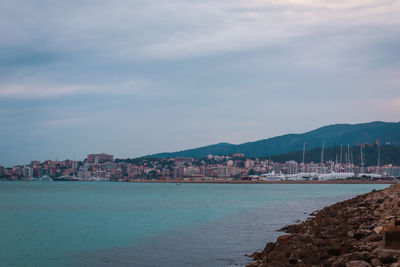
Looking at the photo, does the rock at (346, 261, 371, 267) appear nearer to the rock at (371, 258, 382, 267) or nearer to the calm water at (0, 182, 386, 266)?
the rock at (371, 258, 382, 267)

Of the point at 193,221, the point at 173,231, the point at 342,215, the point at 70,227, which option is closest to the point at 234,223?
the point at 193,221

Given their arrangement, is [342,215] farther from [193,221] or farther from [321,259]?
[321,259]

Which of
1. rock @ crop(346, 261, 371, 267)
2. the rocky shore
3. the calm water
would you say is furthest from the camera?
the calm water

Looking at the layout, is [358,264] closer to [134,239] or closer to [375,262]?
[375,262]

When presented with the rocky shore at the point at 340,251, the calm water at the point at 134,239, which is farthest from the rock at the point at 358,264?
the calm water at the point at 134,239

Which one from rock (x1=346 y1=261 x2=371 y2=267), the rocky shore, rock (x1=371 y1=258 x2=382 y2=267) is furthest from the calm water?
rock (x1=371 y1=258 x2=382 y2=267)

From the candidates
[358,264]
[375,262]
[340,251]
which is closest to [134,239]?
[340,251]

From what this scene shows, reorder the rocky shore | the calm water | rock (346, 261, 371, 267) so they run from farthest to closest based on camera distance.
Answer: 1. the calm water
2. the rocky shore
3. rock (346, 261, 371, 267)

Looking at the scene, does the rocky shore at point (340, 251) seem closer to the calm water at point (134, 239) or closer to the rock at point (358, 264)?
the rock at point (358, 264)

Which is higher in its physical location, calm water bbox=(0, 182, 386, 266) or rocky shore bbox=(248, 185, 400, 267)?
rocky shore bbox=(248, 185, 400, 267)

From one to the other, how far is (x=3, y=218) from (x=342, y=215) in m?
23.1

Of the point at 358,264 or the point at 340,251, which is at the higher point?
the point at 358,264

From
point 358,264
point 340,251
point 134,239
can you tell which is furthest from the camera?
point 134,239

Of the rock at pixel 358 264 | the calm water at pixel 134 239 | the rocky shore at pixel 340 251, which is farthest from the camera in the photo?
the calm water at pixel 134 239
